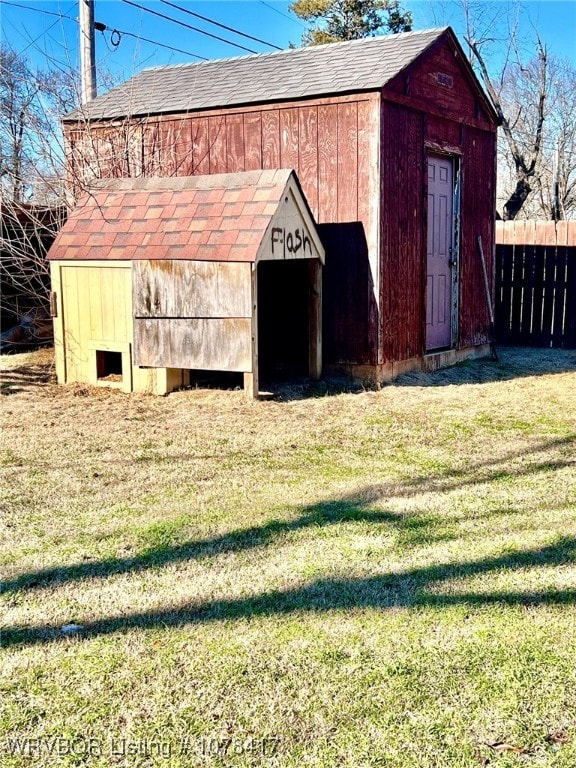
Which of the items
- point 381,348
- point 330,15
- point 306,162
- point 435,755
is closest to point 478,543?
point 435,755

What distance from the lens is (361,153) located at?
29.2ft

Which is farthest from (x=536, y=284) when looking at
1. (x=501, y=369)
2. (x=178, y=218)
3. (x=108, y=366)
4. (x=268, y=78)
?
(x=108, y=366)

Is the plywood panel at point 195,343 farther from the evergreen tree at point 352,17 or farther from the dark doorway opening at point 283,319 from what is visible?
the evergreen tree at point 352,17

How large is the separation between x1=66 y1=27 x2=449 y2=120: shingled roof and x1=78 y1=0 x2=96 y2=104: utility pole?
2.05 m

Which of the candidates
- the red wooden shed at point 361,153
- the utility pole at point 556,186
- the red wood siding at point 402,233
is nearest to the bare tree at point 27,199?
the red wooden shed at point 361,153

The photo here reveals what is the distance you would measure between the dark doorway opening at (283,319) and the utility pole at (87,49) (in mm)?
5747

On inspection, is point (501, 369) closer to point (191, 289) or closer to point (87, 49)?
point (191, 289)

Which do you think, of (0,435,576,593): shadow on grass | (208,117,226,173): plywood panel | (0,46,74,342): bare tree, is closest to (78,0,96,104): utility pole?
(0,46,74,342): bare tree

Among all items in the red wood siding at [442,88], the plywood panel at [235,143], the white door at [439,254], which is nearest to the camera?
the red wood siding at [442,88]

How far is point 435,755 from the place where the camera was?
2453 millimetres

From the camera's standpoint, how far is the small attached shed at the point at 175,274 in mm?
7688

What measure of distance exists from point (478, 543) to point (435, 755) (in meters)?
1.78

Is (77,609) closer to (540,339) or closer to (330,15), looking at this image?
(540,339)

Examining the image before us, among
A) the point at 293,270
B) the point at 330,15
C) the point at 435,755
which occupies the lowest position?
the point at 435,755
